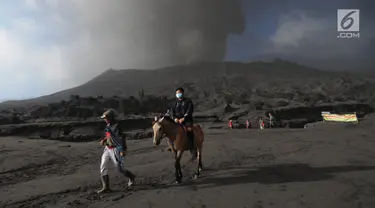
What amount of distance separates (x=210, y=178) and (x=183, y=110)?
1903 millimetres

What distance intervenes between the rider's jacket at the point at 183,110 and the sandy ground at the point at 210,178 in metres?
1.65

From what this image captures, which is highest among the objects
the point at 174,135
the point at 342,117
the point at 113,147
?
the point at 174,135

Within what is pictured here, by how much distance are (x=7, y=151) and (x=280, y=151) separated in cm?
1048

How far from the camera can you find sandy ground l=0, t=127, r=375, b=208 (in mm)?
7273

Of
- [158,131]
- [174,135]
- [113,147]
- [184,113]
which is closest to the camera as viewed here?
[113,147]

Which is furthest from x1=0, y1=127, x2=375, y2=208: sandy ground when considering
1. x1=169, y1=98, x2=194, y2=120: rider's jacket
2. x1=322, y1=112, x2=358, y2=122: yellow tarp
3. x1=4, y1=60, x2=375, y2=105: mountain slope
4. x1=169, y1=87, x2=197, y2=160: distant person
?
x1=4, y1=60, x2=375, y2=105: mountain slope

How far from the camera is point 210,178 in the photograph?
9.16 meters

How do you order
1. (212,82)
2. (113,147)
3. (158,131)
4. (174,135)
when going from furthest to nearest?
(212,82)
(174,135)
(158,131)
(113,147)

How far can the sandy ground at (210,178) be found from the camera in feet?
23.9

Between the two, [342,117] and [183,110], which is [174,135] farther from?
[342,117]

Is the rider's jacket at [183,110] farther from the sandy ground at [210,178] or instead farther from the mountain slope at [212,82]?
the mountain slope at [212,82]

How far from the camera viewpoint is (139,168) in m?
10.9

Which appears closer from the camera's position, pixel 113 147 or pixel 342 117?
pixel 113 147

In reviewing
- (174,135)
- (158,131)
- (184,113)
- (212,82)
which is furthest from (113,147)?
(212,82)
